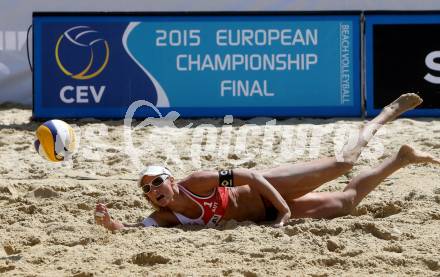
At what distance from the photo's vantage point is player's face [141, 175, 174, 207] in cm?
580

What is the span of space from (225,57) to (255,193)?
406cm

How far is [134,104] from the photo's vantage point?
984cm

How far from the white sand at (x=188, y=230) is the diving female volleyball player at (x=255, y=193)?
0.53 feet

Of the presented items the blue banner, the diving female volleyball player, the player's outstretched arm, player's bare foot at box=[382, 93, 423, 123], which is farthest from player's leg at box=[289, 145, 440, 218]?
the blue banner

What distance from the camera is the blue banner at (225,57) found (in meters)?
9.88

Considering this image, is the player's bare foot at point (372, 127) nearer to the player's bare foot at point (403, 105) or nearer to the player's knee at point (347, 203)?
the player's bare foot at point (403, 105)

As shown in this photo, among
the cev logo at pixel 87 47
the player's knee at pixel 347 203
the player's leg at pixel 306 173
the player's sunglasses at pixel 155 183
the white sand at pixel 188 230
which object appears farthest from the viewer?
the cev logo at pixel 87 47

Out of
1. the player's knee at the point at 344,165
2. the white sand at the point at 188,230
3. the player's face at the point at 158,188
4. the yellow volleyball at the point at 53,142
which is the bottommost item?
the white sand at the point at 188,230

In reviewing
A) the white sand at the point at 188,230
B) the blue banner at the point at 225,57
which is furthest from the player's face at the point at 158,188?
the blue banner at the point at 225,57

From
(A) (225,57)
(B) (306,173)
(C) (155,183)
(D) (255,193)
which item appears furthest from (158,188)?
(A) (225,57)

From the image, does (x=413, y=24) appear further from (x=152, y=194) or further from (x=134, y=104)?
(x=152, y=194)

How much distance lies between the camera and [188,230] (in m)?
5.72

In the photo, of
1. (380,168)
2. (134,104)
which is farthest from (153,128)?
(380,168)

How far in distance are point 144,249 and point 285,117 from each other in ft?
16.4
